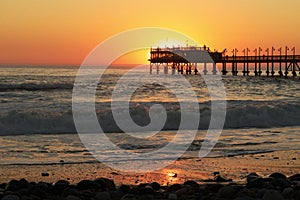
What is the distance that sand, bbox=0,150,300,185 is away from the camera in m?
10.8

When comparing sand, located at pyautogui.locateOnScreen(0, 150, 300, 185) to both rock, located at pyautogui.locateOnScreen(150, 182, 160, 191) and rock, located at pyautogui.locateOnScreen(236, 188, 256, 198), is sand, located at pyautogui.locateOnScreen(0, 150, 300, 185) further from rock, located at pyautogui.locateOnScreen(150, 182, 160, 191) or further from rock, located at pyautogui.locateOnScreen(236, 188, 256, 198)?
rock, located at pyautogui.locateOnScreen(236, 188, 256, 198)

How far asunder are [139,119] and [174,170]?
500 inches

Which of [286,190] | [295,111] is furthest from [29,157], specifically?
[295,111]

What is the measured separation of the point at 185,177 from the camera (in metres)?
11.1

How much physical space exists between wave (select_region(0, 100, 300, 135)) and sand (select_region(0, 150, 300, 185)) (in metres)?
7.34

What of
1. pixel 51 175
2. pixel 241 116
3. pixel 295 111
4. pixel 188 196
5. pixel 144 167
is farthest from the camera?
pixel 295 111

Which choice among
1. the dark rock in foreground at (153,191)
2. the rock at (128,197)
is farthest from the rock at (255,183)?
the rock at (128,197)

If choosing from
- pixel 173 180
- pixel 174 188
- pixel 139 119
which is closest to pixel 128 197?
pixel 174 188

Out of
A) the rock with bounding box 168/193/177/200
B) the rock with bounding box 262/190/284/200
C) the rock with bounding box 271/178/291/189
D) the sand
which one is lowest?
the sand

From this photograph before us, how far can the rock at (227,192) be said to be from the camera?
333 inches

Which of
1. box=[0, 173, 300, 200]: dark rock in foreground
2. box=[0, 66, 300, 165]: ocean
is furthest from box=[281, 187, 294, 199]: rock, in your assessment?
box=[0, 66, 300, 165]: ocean

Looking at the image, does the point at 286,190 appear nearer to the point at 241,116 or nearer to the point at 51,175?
the point at 51,175

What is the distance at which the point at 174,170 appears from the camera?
1186cm

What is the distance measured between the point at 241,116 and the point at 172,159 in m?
12.2
